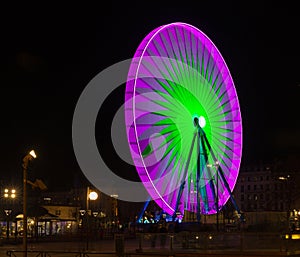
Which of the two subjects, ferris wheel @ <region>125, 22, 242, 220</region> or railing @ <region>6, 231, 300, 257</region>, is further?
ferris wheel @ <region>125, 22, 242, 220</region>

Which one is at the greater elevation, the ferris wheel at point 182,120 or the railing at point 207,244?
the ferris wheel at point 182,120

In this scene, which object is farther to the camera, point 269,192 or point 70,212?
point 269,192

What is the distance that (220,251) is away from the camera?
21531 mm

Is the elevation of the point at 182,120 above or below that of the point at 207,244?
above

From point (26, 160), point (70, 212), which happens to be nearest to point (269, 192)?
point (70, 212)

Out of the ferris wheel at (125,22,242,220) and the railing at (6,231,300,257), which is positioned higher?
the ferris wheel at (125,22,242,220)

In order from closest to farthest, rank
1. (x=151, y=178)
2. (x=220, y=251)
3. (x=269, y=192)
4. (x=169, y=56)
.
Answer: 1. (x=220, y=251)
2. (x=151, y=178)
3. (x=169, y=56)
4. (x=269, y=192)

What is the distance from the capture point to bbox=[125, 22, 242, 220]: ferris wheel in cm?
2836

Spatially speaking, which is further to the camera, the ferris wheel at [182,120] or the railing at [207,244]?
the ferris wheel at [182,120]

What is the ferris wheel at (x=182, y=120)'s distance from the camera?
2836 centimetres

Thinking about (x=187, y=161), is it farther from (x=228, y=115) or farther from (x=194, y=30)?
(x=194, y=30)

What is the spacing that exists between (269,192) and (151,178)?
93272 mm

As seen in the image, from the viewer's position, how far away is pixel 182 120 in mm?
31453

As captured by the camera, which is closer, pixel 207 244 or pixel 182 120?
pixel 207 244
